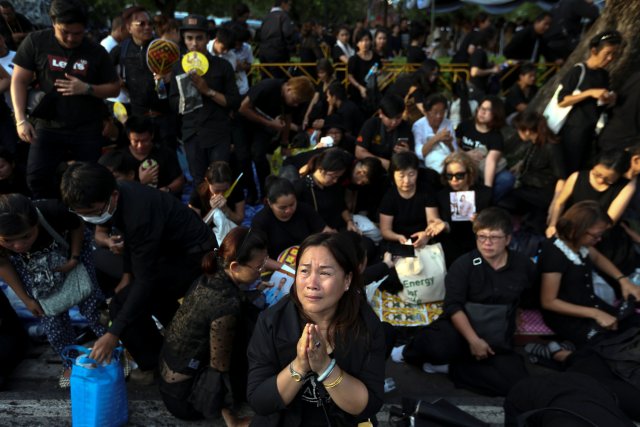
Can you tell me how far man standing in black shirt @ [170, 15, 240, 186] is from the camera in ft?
16.5

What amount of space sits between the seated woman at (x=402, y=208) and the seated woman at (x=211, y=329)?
2.16 metres

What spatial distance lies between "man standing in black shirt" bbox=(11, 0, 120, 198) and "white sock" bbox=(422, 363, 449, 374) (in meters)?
3.34

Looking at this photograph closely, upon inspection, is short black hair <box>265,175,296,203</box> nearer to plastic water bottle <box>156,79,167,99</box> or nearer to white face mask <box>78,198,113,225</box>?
white face mask <box>78,198,113,225</box>

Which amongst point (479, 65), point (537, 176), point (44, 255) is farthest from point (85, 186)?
point (479, 65)

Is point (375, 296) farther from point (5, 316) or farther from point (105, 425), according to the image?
point (5, 316)

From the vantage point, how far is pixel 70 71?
4.01 m

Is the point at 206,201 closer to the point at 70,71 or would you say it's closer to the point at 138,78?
the point at 70,71

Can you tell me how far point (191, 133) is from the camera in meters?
5.15

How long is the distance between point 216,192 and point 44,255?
5.03ft

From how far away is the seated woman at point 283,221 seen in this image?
13.4 ft

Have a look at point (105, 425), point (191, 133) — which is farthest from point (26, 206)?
point (191, 133)

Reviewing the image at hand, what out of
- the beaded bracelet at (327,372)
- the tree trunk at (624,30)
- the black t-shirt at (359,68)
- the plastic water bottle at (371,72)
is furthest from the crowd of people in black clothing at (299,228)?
the black t-shirt at (359,68)

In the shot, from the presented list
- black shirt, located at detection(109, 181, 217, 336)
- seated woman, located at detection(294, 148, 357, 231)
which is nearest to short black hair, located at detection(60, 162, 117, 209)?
black shirt, located at detection(109, 181, 217, 336)

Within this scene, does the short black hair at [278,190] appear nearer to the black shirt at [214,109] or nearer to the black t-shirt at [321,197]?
the black t-shirt at [321,197]
